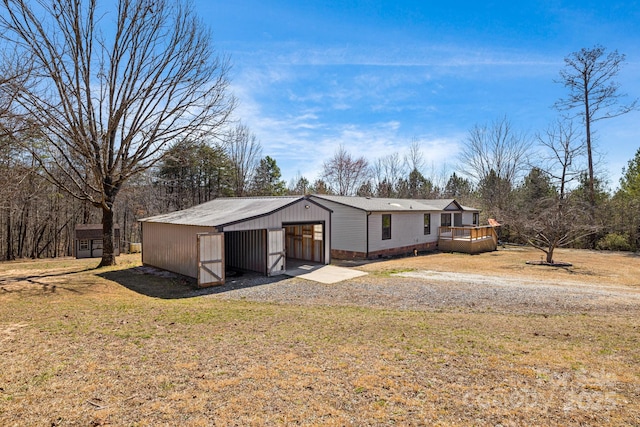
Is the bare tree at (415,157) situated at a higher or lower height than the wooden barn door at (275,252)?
higher

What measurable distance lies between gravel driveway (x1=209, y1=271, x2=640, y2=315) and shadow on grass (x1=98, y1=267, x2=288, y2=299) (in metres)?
0.11

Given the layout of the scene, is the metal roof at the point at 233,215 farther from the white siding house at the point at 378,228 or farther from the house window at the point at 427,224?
the house window at the point at 427,224

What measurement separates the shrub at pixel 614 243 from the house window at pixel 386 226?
16.4 metres

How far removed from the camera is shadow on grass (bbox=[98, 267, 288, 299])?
10492 millimetres

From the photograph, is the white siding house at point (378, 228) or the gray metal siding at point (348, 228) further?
the white siding house at point (378, 228)

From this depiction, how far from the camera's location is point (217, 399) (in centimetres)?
397

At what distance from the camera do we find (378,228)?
62.8 ft

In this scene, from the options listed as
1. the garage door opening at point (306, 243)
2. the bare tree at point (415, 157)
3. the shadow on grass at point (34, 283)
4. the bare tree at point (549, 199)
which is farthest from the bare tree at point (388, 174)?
the shadow on grass at point (34, 283)

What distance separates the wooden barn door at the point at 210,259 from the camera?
35.9ft

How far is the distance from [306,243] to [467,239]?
1125cm

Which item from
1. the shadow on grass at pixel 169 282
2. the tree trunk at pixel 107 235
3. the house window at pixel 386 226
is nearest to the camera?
the shadow on grass at pixel 169 282

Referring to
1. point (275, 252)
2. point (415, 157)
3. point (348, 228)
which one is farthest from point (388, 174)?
point (275, 252)

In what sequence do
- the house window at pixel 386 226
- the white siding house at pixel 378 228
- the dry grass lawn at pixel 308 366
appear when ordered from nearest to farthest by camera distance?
the dry grass lawn at pixel 308 366, the white siding house at pixel 378 228, the house window at pixel 386 226

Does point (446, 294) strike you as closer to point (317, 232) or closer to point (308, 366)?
point (308, 366)
